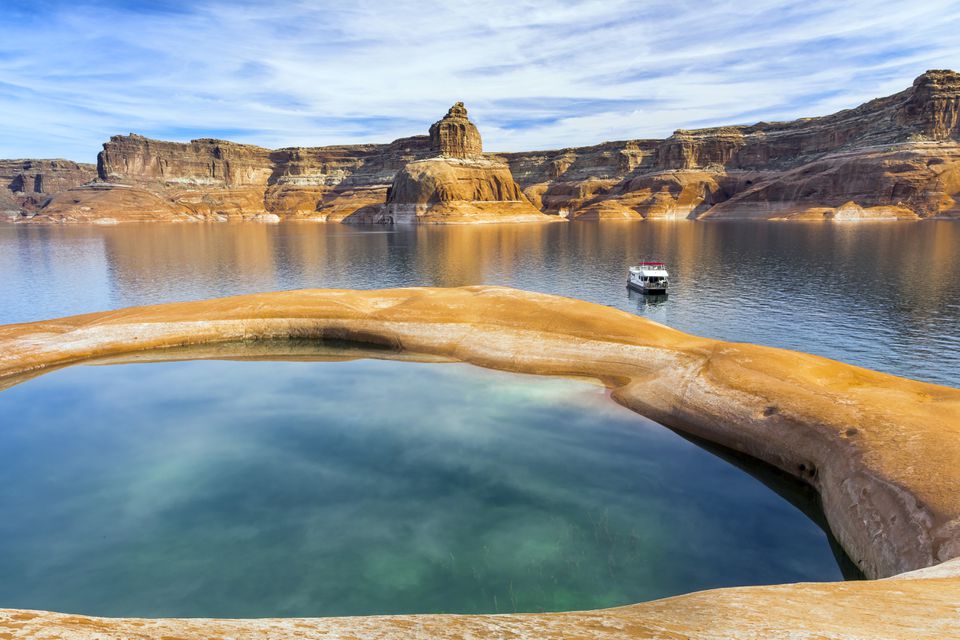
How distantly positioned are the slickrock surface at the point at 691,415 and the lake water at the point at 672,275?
16.4m

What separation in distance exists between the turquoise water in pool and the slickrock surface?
7.39 ft

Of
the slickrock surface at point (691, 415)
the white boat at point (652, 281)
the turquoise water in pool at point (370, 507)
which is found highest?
the white boat at point (652, 281)

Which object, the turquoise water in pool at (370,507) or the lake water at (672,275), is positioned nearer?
the turquoise water in pool at (370,507)

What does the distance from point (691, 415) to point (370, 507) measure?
52.9 feet

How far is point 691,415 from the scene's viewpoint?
90.8ft

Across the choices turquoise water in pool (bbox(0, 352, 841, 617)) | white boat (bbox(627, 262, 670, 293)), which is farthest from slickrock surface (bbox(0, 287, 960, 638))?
white boat (bbox(627, 262, 670, 293))

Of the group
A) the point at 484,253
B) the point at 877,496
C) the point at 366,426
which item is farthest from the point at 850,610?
the point at 484,253

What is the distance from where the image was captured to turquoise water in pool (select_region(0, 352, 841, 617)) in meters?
17.0

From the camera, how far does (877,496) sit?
1867 cm

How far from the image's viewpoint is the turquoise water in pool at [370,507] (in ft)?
55.6

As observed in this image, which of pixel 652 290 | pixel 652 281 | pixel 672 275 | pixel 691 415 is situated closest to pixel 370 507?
pixel 691 415

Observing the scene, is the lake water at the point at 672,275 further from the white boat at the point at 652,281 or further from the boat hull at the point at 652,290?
the white boat at the point at 652,281

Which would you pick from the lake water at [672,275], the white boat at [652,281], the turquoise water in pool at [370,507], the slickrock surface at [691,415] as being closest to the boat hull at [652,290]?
the white boat at [652,281]

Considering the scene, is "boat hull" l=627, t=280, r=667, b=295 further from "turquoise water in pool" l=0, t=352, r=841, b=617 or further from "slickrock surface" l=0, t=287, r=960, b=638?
"turquoise water in pool" l=0, t=352, r=841, b=617
